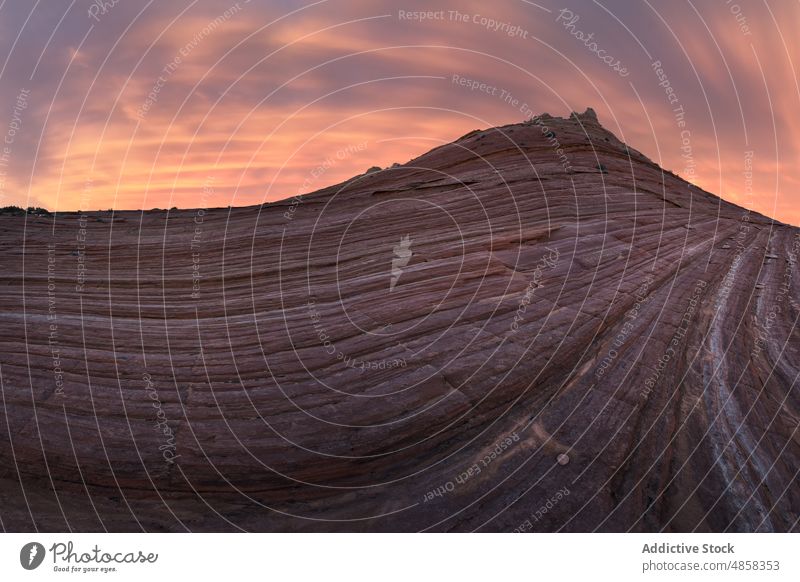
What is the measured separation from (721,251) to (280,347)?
16.5 metres

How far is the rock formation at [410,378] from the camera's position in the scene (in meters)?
9.59

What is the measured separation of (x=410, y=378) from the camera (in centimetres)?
1155

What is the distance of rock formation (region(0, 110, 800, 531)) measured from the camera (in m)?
9.59

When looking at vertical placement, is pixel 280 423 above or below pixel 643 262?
below

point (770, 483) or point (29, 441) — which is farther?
point (29, 441)

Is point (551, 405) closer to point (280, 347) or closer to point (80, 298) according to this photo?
point (280, 347)

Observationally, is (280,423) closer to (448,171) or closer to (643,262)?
(643,262)

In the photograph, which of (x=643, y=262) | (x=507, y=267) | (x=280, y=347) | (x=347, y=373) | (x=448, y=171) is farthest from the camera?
(x=448, y=171)

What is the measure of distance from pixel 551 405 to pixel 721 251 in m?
12.3
